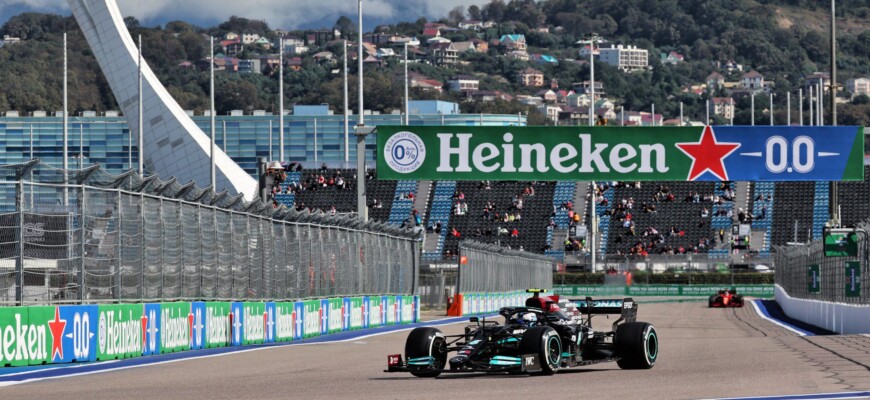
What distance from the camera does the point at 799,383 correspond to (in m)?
14.8

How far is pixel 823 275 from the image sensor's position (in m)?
38.8

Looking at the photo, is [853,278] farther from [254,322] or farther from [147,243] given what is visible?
[147,243]

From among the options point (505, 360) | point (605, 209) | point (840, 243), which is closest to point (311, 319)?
point (840, 243)

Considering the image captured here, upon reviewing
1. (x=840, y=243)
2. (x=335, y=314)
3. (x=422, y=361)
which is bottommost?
(x=335, y=314)

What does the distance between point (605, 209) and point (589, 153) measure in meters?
43.9

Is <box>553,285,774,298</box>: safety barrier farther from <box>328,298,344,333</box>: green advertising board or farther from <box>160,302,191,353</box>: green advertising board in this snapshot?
<box>160,302,191,353</box>: green advertising board

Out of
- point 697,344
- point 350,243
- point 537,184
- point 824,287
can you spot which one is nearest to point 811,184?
point 537,184

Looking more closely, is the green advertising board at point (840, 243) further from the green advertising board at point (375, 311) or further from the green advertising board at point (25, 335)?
the green advertising board at point (25, 335)

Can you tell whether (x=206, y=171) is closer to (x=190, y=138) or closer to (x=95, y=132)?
(x=190, y=138)

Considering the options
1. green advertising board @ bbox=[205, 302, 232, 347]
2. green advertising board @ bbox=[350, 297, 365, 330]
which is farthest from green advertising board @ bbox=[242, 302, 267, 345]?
green advertising board @ bbox=[350, 297, 365, 330]

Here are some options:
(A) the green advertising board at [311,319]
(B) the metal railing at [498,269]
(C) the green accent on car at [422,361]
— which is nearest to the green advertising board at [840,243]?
(A) the green advertising board at [311,319]

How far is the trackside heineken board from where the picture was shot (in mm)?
36562

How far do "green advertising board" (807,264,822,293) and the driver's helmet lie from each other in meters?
24.3

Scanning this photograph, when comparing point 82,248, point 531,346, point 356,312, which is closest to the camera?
point 531,346
